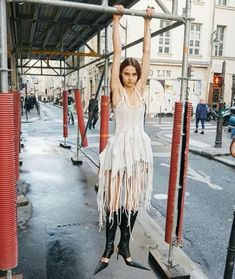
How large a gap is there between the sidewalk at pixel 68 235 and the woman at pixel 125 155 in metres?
0.91

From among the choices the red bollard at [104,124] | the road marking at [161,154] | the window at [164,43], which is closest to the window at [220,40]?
the window at [164,43]

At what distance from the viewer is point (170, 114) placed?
30516 millimetres

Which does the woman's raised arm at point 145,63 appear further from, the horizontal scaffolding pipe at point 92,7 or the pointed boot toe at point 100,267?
the pointed boot toe at point 100,267

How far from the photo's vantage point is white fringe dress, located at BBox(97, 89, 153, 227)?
9.68 ft

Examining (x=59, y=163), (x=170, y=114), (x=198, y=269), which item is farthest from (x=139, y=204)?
(x=170, y=114)

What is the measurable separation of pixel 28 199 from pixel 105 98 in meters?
2.31

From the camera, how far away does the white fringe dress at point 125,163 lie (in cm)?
295

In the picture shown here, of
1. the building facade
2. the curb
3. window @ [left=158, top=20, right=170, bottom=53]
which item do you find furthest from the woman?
window @ [left=158, top=20, right=170, bottom=53]

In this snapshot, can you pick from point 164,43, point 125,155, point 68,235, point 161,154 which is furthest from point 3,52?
point 164,43

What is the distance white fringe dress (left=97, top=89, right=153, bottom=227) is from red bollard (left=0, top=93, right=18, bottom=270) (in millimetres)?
785

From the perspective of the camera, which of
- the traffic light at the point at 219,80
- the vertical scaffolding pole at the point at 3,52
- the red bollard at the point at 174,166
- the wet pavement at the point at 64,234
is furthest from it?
the traffic light at the point at 219,80

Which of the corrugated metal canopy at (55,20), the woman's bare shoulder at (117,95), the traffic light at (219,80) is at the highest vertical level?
the corrugated metal canopy at (55,20)

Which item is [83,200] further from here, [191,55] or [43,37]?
[191,55]

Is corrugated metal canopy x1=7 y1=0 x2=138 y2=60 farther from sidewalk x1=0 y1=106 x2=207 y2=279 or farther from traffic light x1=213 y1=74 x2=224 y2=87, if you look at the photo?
traffic light x1=213 y1=74 x2=224 y2=87
